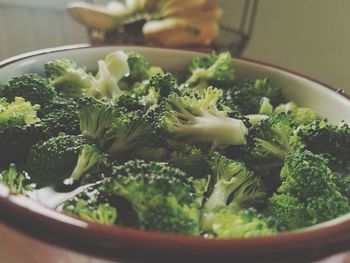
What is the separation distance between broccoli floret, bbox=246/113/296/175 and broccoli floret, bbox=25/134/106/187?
18 centimetres

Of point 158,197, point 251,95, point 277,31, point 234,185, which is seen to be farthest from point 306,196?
point 277,31

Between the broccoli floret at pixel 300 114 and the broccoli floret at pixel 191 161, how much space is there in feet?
0.69

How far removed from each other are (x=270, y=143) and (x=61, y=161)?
0.25m

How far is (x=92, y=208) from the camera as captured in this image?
46 cm

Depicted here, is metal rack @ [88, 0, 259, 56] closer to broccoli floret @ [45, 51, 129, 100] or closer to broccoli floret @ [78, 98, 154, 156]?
broccoli floret @ [45, 51, 129, 100]

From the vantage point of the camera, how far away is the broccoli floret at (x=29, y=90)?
704mm

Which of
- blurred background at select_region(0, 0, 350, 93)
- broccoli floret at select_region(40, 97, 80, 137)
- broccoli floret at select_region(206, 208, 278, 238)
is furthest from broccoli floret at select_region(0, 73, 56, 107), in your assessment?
blurred background at select_region(0, 0, 350, 93)

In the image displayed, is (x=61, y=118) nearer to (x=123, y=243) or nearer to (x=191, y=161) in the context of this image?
(x=191, y=161)

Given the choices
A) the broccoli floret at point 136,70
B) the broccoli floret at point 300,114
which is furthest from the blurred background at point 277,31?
the broccoli floret at point 300,114

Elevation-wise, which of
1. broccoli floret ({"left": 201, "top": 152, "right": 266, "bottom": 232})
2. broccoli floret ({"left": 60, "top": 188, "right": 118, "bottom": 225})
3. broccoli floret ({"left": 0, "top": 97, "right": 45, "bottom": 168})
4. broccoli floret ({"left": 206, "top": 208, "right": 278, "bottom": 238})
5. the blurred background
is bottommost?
the blurred background

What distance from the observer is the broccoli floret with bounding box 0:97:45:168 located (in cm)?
61

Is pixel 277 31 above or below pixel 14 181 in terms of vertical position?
below

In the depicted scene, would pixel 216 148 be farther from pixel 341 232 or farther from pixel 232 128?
pixel 341 232

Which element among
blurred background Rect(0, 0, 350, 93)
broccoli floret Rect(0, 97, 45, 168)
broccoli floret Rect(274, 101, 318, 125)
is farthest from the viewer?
blurred background Rect(0, 0, 350, 93)
